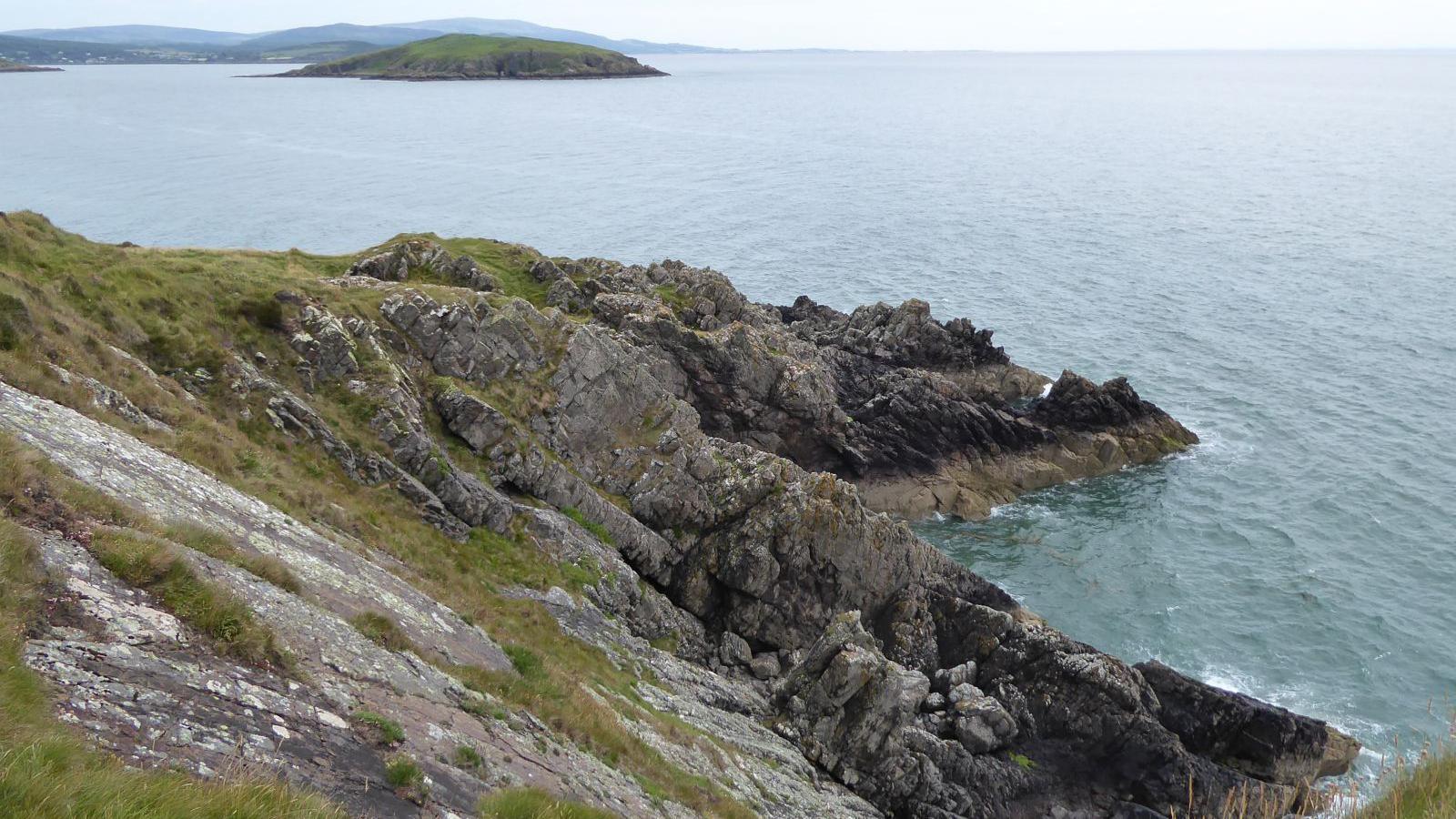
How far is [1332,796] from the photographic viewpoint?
974 centimetres

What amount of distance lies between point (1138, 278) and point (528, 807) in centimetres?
10540

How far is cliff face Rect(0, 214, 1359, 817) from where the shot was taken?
48.7ft

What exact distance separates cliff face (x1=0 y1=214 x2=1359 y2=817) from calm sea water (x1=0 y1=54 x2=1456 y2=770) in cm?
1121

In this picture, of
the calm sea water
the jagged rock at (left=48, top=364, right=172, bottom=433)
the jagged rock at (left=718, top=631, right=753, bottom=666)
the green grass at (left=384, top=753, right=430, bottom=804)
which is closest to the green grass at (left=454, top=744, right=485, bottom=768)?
the green grass at (left=384, top=753, right=430, bottom=804)

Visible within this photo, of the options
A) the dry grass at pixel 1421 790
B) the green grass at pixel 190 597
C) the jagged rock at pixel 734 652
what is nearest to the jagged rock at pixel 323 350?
the jagged rock at pixel 734 652

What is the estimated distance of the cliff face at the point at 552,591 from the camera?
48.7ft

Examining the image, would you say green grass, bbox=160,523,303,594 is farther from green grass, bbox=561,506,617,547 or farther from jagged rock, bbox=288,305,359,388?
green grass, bbox=561,506,617,547

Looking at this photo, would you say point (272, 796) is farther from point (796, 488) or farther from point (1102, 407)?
point (1102, 407)

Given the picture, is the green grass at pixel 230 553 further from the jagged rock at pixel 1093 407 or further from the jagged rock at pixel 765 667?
the jagged rock at pixel 1093 407

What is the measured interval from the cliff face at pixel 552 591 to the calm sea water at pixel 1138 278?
36.8 feet

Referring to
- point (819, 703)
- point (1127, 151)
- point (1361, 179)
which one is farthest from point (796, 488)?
point (1127, 151)

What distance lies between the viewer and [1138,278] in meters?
101

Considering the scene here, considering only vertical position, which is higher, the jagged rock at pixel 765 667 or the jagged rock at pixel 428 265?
the jagged rock at pixel 428 265

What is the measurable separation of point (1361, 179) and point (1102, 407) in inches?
5161
